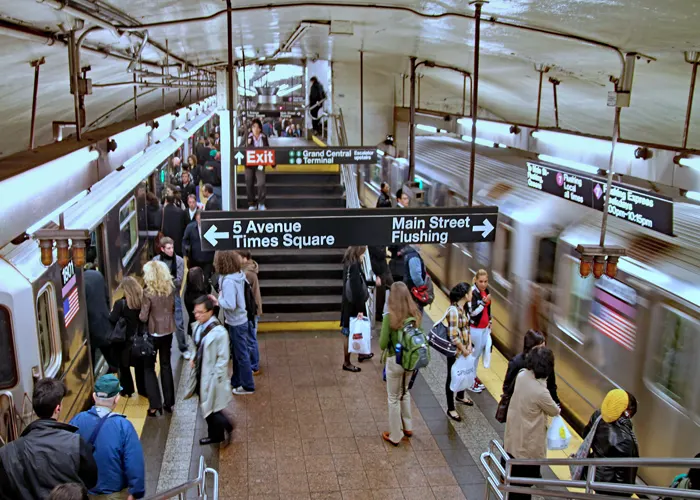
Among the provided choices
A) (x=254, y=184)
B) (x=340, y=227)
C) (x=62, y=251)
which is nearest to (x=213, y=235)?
(x=340, y=227)

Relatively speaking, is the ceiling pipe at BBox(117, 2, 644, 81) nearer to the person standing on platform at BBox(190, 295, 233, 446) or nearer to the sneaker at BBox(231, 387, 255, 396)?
the person standing on platform at BBox(190, 295, 233, 446)

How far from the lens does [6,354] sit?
440 centimetres

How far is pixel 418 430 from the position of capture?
6.38 meters

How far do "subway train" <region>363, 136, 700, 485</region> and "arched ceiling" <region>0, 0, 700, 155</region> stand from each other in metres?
1.40

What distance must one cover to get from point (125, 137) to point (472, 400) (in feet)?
14.2

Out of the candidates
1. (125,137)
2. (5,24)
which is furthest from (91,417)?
(125,137)

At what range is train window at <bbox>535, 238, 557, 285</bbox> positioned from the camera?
728 cm

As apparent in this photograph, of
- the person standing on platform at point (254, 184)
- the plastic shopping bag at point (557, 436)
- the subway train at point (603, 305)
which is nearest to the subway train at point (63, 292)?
the person standing on platform at point (254, 184)

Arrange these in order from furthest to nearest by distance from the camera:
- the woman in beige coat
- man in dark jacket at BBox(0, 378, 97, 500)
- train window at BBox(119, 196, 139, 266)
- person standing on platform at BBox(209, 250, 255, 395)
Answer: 1. train window at BBox(119, 196, 139, 266)
2. person standing on platform at BBox(209, 250, 255, 395)
3. the woman in beige coat
4. man in dark jacket at BBox(0, 378, 97, 500)

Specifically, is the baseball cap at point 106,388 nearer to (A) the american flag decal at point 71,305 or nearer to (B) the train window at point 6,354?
(B) the train window at point 6,354

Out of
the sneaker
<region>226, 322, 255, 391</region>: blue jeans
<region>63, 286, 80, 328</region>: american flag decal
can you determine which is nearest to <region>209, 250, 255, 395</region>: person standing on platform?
<region>226, 322, 255, 391</region>: blue jeans

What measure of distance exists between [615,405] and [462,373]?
2304 mm

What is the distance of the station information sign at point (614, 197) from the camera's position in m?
5.41

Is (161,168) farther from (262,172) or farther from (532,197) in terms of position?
(532,197)
